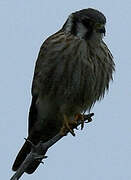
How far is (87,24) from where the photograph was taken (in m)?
4.84

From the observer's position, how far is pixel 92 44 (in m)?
4.84

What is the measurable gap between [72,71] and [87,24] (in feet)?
1.55

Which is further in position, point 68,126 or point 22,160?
point 22,160

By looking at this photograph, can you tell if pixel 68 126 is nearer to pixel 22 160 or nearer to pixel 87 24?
pixel 22 160

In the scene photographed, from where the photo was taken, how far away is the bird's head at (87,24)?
473 centimetres

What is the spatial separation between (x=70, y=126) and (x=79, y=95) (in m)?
0.39

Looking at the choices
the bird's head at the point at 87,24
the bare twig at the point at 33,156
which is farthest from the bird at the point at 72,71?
the bare twig at the point at 33,156

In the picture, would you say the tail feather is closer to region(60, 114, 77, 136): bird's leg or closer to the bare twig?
region(60, 114, 77, 136): bird's leg

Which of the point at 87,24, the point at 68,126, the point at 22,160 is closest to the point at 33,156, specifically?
the point at 68,126

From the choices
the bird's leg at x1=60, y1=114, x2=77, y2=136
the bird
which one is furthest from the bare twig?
the bird

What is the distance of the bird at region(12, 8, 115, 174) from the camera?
15.6ft

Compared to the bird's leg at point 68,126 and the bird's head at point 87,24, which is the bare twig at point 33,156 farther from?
the bird's head at point 87,24

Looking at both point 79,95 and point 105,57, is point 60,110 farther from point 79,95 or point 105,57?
point 105,57

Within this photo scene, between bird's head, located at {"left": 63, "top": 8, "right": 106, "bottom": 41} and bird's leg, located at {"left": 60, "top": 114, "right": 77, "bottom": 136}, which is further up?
bird's head, located at {"left": 63, "top": 8, "right": 106, "bottom": 41}
